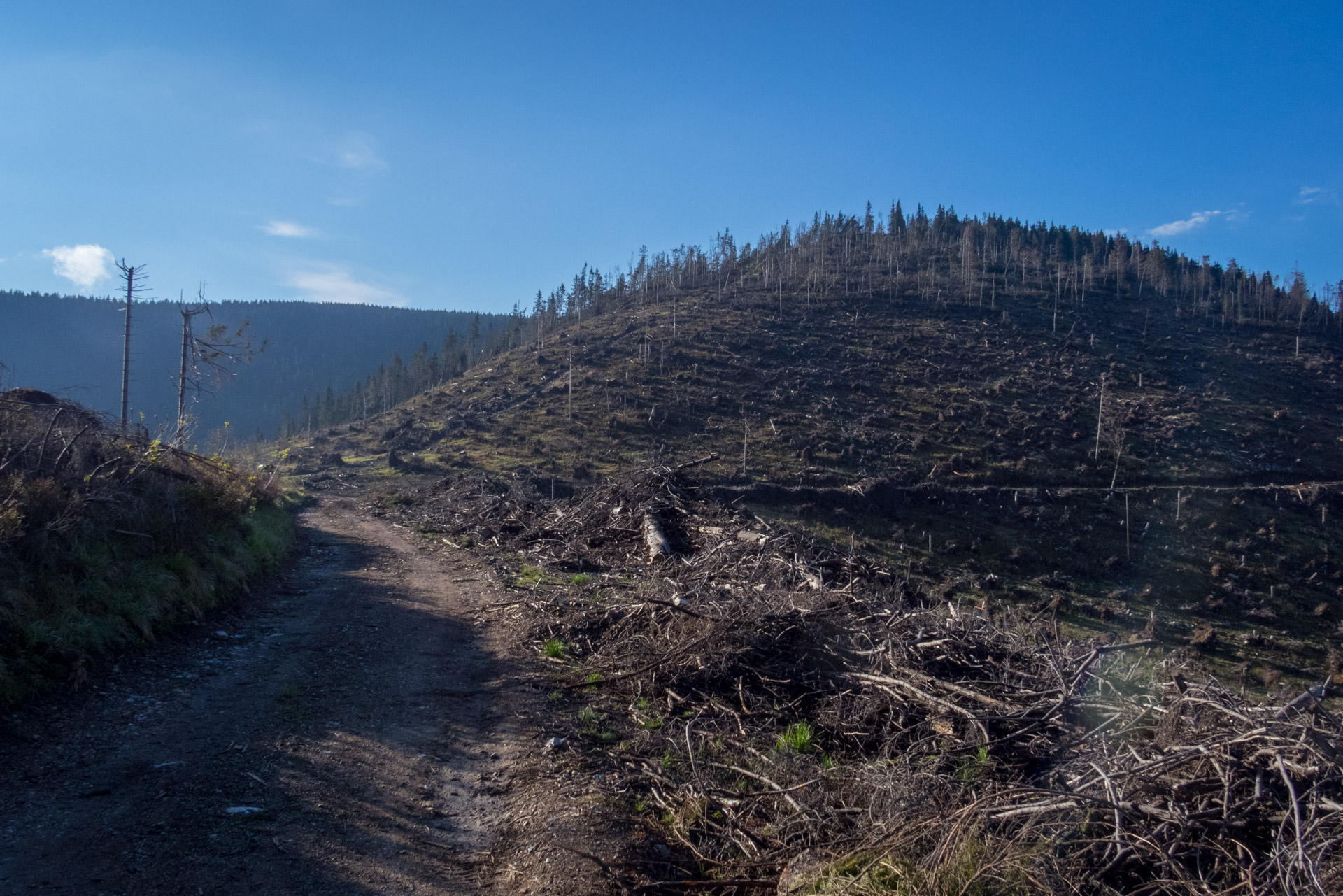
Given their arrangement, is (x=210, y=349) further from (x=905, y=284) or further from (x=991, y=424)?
(x=905, y=284)

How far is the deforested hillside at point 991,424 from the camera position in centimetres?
3638

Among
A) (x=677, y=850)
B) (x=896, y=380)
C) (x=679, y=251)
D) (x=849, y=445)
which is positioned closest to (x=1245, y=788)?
(x=677, y=850)

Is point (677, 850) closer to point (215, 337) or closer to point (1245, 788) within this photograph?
point (1245, 788)

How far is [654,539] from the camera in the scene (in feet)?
38.3

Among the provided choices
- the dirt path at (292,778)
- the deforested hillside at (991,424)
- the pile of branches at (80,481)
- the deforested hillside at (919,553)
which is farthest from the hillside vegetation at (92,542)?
the deforested hillside at (991,424)

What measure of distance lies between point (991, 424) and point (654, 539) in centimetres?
5275

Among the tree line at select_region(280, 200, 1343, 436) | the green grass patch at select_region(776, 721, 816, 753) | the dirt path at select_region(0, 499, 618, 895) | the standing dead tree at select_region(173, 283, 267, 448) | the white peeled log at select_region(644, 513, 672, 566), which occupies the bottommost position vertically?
the dirt path at select_region(0, 499, 618, 895)

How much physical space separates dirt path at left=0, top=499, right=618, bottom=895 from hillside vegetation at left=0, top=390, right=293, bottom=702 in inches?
17.0

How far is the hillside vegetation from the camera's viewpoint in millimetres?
5773

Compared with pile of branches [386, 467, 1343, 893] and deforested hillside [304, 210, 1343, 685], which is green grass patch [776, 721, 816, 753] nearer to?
pile of branches [386, 467, 1343, 893]

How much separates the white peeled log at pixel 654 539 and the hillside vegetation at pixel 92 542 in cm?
635

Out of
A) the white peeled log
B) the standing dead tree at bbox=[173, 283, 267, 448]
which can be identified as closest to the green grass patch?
the white peeled log

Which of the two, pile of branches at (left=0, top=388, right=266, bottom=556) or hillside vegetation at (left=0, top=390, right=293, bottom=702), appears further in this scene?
pile of branches at (left=0, top=388, right=266, bottom=556)

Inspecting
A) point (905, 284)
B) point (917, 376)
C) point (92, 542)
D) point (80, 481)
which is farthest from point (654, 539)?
point (905, 284)
